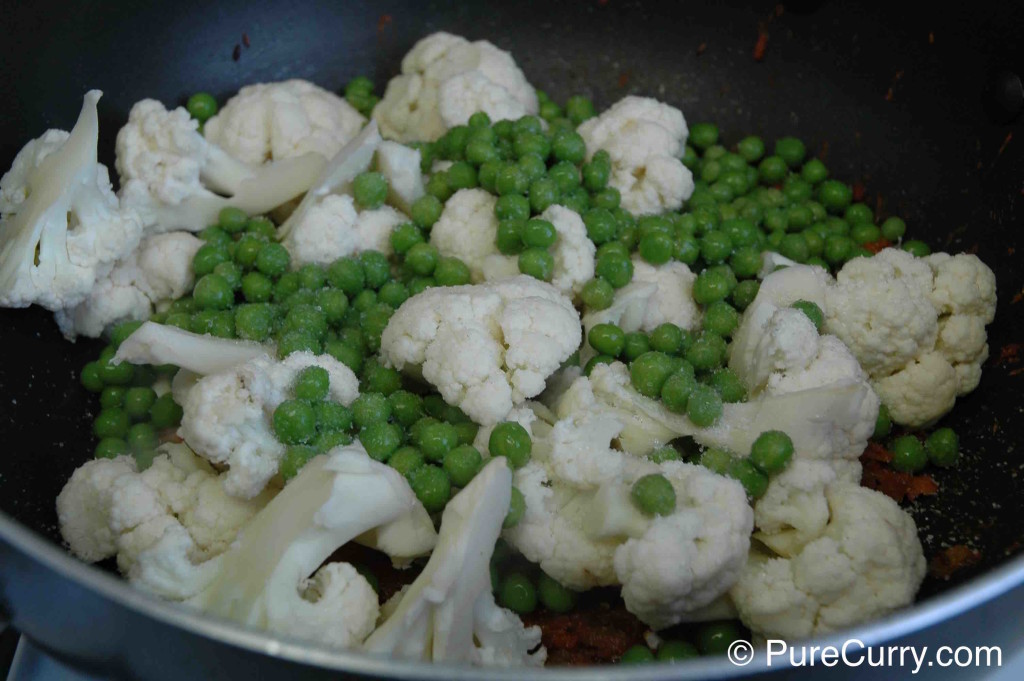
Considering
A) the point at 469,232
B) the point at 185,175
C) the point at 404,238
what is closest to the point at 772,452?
the point at 469,232

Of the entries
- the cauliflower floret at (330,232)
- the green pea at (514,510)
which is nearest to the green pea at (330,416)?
the green pea at (514,510)

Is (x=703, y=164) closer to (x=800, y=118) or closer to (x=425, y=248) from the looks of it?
(x=800, y=118)

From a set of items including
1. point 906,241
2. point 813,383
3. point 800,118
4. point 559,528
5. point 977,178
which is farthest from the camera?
point 800,118

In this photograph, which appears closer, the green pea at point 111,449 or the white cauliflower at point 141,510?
the white cauliflower at point 141,510

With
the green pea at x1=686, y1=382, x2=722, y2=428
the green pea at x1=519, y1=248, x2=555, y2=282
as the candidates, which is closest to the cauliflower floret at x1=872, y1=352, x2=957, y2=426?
the green pea at x1=686, y1=382, x2=722, y2=428

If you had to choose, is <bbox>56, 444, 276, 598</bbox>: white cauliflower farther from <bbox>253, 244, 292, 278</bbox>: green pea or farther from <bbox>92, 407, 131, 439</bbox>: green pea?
<bbox>253, 244, 292, 278</bbox>: green pea

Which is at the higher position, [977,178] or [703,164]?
[977,178]

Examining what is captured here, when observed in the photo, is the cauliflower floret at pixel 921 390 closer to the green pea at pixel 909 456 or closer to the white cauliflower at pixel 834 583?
the green pea at pixel 909 456

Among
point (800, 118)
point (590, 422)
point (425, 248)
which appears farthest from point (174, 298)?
point (800, 118)
